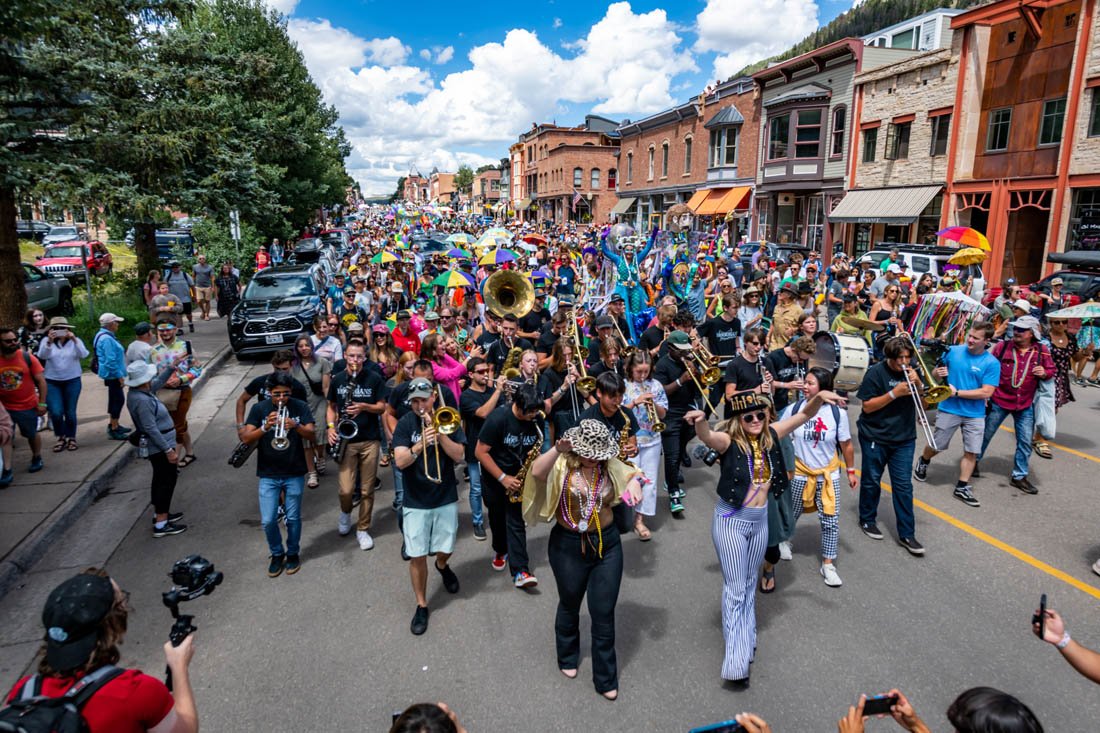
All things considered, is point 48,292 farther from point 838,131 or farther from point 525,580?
point 838,131

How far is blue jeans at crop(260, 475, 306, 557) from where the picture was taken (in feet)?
17.8

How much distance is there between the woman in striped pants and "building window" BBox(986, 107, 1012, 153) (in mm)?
22807

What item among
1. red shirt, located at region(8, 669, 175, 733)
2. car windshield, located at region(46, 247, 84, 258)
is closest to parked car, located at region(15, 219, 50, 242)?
car windshield, located at region(46, 247, 84, 258)

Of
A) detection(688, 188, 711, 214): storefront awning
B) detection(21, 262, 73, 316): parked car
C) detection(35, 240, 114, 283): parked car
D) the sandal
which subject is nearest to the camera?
the sandal

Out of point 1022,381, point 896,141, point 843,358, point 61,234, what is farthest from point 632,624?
point 61,234

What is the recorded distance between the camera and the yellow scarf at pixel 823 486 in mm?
5289

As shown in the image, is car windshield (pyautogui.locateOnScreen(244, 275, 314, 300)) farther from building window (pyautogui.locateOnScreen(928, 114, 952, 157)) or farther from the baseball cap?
building window (pyautogui.locateOnScreen(928, 114, 952, 157))

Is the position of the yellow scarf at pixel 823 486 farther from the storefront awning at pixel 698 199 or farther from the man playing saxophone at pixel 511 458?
the storefront awning at pixel 698 199

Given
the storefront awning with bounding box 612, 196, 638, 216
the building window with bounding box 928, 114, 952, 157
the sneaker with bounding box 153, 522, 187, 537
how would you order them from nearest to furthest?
the sneaker with bounding box 153, 522, 187, 537
the building window with bounding box 928, 114, 952, 157
the storefront awning with bounding box 612, 196, 638, 216

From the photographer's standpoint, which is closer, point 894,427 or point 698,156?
point 894,427

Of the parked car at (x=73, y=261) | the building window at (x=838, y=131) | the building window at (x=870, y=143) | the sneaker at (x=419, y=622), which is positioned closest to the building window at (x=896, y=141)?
the building window at (x=870, y=143)

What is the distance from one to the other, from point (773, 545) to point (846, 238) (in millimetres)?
26104

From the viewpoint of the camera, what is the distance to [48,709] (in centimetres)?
206

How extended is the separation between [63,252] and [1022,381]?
2802 cm
